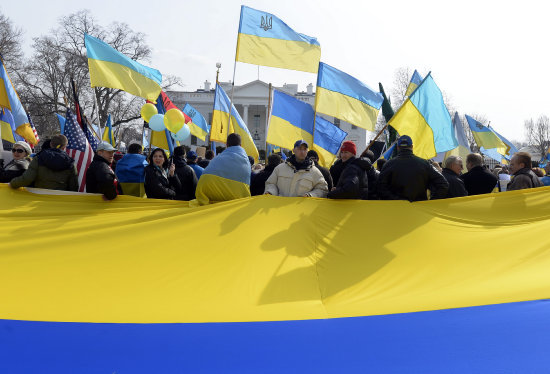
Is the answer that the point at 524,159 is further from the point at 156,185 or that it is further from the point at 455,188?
the point at 156,185

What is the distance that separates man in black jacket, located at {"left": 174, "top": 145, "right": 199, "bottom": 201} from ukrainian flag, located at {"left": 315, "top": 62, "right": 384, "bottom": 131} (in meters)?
4.03

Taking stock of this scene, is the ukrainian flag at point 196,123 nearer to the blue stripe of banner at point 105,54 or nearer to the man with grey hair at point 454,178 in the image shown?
the blue stripe of banner at point 105,54

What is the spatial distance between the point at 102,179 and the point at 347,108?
19.8ft

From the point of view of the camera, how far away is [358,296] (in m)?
3.71

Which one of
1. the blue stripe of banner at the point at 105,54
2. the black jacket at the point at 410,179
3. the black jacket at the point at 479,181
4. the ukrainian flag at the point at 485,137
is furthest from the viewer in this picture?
the ukrainian flag at the point at 485,137

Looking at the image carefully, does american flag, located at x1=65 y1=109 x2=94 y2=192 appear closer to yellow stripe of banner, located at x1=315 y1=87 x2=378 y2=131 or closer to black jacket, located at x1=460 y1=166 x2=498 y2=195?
yellow stripe of banner, located at x1=315 y1=87 x2=378 y2=131

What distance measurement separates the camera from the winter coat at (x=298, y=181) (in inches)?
215

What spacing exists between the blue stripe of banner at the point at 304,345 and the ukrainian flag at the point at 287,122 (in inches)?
273

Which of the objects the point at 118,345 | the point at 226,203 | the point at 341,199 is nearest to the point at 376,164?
the point at 341,199

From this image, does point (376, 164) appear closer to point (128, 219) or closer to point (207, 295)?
point (128, 219)

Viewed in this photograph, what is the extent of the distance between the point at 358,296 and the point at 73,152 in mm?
5002

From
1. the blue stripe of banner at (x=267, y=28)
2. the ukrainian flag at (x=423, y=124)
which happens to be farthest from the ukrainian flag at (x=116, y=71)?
the ukrainian flag at (x=423, y=124)

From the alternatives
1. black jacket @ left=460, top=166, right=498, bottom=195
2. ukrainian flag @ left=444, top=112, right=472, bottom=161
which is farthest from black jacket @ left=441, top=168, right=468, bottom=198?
ukrainian flag @ left=444, top=112, right=472, bottom=161

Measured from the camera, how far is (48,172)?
5.79 m
